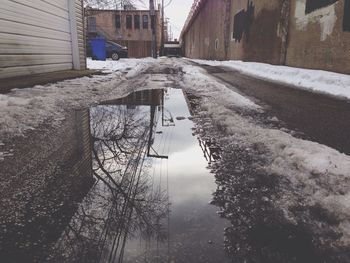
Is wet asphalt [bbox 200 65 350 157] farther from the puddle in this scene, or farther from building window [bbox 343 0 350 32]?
building window [bbox 343 0 350 32]

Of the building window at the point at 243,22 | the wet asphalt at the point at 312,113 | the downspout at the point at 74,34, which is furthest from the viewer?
the building window at the point at 243,22

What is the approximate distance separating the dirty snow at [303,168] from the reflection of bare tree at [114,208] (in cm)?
65

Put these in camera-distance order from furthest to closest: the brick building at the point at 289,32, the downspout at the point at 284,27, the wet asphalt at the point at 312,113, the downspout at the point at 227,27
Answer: the downspout at the point at 227,27, the downspout at the point at 284,27, the brick building at the point at 289,32, the wet asphalt at the point at 312,113

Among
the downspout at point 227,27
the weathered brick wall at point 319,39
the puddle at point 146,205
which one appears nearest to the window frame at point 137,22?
the downspout at point 227,27

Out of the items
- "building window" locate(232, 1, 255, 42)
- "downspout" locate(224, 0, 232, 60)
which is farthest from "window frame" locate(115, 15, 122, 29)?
"building window" locate(232, 1, 255, 42)

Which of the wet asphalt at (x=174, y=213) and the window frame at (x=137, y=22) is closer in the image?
the wet asphalt at (x=174, y=213)

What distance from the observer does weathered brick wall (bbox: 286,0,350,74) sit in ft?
21.8

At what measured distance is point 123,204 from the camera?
140 centimetres

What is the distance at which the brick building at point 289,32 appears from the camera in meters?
6.79

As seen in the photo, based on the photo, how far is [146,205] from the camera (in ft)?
4.64

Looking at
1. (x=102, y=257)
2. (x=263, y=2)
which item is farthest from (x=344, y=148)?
(x=263, y=2)

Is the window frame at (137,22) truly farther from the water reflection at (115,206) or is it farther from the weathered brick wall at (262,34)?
the water reflection at (115,206)

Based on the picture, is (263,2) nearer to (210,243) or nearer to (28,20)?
(28,20)

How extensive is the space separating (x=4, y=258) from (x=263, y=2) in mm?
12717
